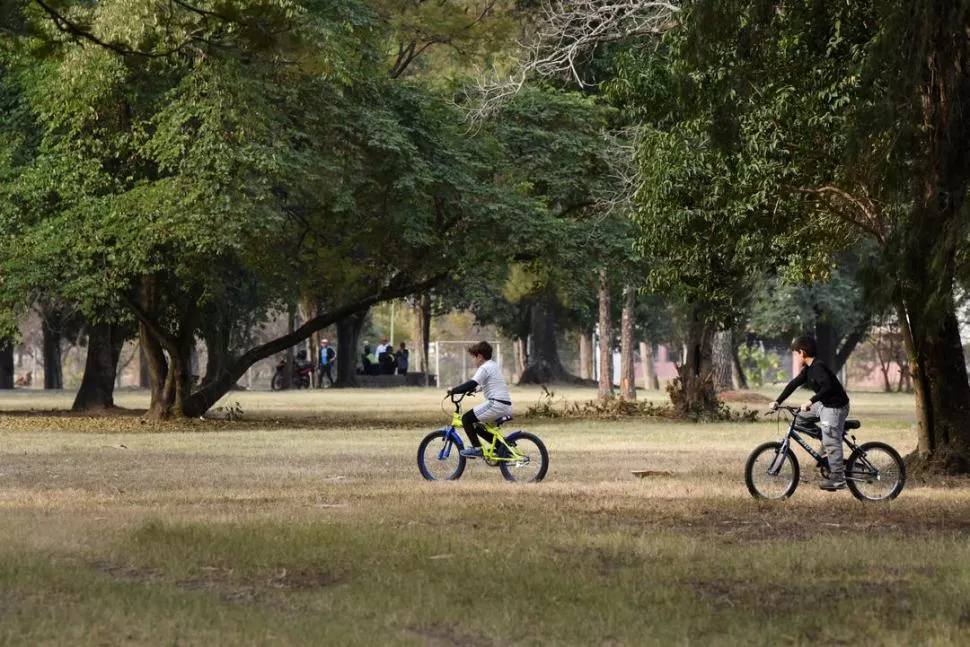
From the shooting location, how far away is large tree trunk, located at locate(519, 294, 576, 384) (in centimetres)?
7300

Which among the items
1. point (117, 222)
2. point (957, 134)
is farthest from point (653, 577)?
point (117, 222)

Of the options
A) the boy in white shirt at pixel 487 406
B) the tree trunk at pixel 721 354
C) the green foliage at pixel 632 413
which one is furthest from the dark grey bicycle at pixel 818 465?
the tree trunk at pixel 721 354

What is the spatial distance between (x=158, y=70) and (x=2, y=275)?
456 cm

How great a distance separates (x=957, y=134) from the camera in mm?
14391

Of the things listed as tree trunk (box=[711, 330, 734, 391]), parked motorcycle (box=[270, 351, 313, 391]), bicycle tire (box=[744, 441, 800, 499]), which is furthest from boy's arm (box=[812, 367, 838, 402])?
parked motorcycle (box=[270, 351, 313, 391])

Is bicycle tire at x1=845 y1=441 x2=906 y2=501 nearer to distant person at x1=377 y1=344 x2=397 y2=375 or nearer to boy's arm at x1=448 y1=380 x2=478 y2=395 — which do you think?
boy's arm at x1=448 y1=380 x2=478 y2=395

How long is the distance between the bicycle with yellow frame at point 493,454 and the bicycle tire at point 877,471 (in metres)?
3.31

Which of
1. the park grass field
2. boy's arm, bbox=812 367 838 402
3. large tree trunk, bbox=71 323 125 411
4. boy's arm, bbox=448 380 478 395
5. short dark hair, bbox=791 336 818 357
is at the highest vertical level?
large tree trunk, bbox=71 323 125 411

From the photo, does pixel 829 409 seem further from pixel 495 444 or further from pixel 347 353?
pixel 347 353

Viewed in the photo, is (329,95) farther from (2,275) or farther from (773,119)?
(773,119)

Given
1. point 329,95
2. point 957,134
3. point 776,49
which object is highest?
point 329,95

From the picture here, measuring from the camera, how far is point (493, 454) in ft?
59.4

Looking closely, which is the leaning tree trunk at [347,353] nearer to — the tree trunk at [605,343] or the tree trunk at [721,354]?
the tree trunk at [605,343]

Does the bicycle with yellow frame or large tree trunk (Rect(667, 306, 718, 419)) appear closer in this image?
the bicycle with yellow frame
